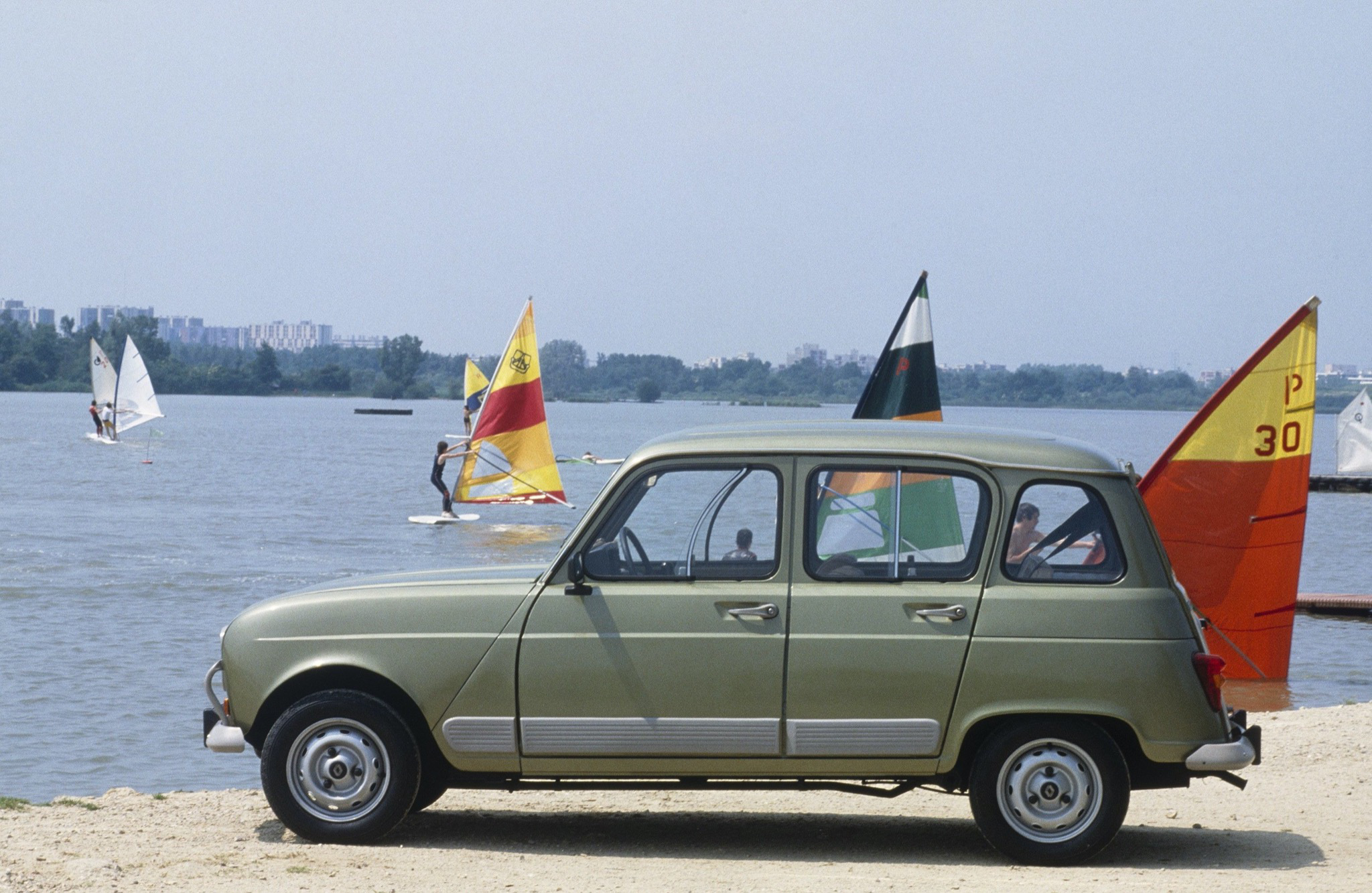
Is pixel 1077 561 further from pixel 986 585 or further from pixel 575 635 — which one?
pixel 575 635

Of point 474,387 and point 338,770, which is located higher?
point 474,387

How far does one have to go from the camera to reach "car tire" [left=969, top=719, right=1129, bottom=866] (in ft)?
22.8

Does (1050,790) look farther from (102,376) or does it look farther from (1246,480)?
(102,376)

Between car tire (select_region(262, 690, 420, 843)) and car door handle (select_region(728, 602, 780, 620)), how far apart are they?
1.54m

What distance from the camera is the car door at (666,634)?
6.99 metres

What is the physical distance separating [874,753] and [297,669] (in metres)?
2.57

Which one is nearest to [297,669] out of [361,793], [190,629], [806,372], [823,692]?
[361,793]

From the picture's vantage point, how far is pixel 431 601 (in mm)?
7195

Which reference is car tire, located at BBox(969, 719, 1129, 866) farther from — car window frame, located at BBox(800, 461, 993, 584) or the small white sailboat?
the small white sailboat

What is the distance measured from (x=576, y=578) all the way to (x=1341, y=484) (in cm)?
6342

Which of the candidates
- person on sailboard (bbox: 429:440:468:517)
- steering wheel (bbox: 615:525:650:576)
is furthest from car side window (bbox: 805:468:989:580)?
person on sailboard (bbox: 429:440:468:517)

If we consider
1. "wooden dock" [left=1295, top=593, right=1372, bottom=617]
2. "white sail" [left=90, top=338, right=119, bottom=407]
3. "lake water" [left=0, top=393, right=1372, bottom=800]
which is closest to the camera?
"lake water" [left=0, top=393, right=1372, bottom=800]

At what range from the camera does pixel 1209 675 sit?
22.8 feet

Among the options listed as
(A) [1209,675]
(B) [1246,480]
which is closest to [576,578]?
(A) [1209,675]
